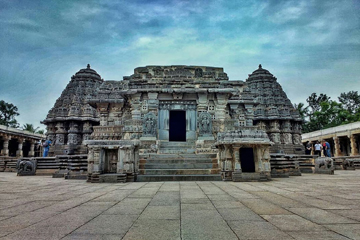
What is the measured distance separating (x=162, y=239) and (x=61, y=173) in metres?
10.4

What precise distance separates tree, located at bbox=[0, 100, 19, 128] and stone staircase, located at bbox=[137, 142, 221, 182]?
47.7m

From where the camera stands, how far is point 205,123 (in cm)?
1395

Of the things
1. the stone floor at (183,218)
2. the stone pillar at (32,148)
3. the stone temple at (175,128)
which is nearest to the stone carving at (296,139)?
the stone temple at (175,128)

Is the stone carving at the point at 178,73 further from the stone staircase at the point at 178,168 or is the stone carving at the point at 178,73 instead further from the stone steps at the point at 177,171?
the stone steps at the point at 177,171

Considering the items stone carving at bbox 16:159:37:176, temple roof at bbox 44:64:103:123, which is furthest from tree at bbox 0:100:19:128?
stone carving at bbox 16:159:37:176

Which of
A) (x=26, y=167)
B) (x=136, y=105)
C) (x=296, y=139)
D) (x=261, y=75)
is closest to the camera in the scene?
(x=26, y=167)

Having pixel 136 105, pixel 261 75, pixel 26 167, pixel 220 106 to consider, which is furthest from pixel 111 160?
pixel 261 75

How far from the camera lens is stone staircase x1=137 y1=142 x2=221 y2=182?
848 cm

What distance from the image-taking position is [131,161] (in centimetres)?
835

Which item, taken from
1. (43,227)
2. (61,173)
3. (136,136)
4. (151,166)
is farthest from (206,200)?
(136,136)

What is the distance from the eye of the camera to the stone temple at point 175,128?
841 cm

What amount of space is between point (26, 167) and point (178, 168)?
910 cm

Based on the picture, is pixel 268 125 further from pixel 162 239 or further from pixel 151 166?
pixel 162 239

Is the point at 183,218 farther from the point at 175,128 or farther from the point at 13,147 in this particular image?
the point at 13,147
